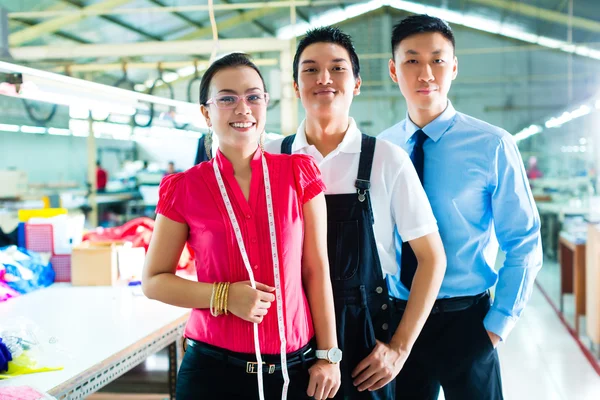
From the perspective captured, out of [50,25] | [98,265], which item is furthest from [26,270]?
[50,25]

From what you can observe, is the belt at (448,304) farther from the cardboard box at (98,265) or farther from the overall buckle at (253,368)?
the cardboard box at (98,265)

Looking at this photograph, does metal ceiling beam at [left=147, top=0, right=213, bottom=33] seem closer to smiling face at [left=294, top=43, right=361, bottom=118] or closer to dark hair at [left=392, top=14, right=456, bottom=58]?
dark hair at [left=392, top=14, right=456, bottom=58]

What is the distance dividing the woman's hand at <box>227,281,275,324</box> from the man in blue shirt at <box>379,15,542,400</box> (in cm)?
56

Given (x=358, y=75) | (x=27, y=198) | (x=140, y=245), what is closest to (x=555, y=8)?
(x=140, y=245)

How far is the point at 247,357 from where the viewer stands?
124cm

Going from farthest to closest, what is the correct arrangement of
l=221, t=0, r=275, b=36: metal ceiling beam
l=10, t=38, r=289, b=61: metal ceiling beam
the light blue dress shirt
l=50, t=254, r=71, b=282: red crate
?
l=221, t=0, r=275, b=36: metal ceiling beam
l=10, t=38, r=289, b=61: metal ceiling beam
l=50, t=254, r=71, b=282: red crate
the light blue dress shirt

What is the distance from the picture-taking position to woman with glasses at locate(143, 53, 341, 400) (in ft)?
4.05

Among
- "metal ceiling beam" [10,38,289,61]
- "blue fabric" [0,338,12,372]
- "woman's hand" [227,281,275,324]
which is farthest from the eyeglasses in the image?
"metal ceiling beam" [10,38,289,61]

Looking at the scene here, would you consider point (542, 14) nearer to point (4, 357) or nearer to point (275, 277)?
point (275, 277)

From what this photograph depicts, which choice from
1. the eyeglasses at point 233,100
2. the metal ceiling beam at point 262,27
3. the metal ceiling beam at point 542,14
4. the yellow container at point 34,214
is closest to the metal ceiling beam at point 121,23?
the metal ceiling beam at point 262,27

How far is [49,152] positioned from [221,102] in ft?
36.4

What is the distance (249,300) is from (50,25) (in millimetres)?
7716

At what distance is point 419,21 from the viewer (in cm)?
168

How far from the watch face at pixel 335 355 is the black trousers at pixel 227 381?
0.05 meters
